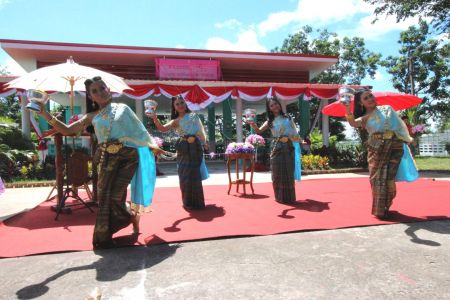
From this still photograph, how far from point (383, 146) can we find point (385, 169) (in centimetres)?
30

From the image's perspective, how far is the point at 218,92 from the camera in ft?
38.3

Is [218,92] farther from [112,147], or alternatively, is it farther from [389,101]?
[112,147]

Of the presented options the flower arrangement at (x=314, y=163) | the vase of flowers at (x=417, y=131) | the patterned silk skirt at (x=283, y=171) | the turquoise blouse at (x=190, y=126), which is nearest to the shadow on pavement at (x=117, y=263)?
the turquoise blouse at (x=190, y=126)

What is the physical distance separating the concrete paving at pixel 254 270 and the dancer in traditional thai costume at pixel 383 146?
78 centimetres

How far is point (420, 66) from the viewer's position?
2503cm

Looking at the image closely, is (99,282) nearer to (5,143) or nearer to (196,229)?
(196,229)

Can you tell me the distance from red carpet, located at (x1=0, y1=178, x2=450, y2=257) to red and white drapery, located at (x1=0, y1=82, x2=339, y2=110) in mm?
5319

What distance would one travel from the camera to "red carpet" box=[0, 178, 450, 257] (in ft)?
12.3

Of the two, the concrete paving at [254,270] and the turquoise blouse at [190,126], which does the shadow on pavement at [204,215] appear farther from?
the turquoise blouse at [190,126]

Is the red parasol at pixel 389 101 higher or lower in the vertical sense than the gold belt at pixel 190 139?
higher

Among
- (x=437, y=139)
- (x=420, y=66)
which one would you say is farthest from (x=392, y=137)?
(x=437, y=139)

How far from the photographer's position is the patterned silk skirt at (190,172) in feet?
17.0

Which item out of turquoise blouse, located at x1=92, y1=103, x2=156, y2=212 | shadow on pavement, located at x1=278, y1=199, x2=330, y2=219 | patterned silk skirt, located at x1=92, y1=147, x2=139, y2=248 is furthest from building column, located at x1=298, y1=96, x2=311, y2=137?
patterned silk skirt, located at x1=92, y1=147, x2=139, y2=248

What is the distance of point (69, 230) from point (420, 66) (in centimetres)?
2737
